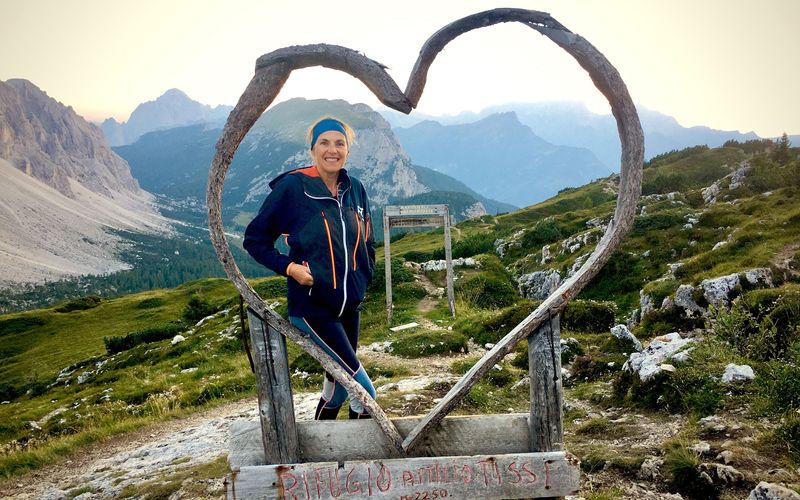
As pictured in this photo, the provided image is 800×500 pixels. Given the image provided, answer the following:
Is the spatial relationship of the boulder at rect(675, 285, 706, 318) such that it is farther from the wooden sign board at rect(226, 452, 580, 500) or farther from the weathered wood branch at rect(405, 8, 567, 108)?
the weathered wood branch at rect(405, 8, 567, 108)

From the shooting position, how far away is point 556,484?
3.51 m

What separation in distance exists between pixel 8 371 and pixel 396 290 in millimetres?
33238

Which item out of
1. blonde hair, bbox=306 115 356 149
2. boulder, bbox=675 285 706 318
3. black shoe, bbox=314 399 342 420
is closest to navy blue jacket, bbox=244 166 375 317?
blonde hair, bbox=306 115 356 149

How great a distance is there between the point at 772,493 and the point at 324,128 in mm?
4720

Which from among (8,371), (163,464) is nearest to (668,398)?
(163,464)

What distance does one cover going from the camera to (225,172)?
363 cm

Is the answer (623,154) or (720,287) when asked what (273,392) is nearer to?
(623,154)

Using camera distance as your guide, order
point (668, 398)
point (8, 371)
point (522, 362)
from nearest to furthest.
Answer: point (668, 398) → point (522, 362) → point (8, 371)

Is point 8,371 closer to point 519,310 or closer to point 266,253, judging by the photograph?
point 519,310

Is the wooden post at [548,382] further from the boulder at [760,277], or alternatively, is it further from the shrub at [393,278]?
the shrub at [393,278]

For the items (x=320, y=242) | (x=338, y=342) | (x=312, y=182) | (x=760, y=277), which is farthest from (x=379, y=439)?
(x=760, y=277)

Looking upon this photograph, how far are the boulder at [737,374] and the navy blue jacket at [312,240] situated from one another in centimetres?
534

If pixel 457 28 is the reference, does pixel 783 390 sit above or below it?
below

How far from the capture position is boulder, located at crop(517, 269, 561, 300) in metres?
19.7
